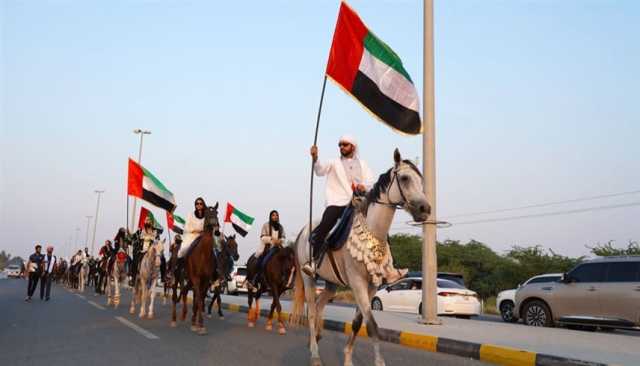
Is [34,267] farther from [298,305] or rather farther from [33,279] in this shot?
[298,305]

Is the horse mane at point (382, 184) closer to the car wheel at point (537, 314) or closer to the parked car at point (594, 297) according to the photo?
the parked car at point (594, 297)

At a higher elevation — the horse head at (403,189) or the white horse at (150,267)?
the horse head at (403,189)

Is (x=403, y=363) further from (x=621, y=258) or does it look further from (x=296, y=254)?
(x=621, y=258)

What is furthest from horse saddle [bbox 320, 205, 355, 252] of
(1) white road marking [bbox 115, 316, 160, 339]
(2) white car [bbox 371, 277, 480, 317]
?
(2) white car [bbox 371, 277, 480, 317]

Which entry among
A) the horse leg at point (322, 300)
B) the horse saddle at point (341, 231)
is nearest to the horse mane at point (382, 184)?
the horse saddle at point (341, 231)

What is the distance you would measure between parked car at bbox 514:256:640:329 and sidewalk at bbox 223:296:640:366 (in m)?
3.00

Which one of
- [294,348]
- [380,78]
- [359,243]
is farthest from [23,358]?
[380,78]

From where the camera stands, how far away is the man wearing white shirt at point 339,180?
324 inches

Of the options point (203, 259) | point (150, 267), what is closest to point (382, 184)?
point (203, 259)

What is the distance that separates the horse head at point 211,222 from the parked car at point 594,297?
912 cm

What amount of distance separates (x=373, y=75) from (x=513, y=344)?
482 centimetres

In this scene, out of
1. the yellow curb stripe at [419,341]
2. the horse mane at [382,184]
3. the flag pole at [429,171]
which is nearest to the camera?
the horse mane at [382,184]

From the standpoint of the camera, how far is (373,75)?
32.6ft

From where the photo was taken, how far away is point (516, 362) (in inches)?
344
